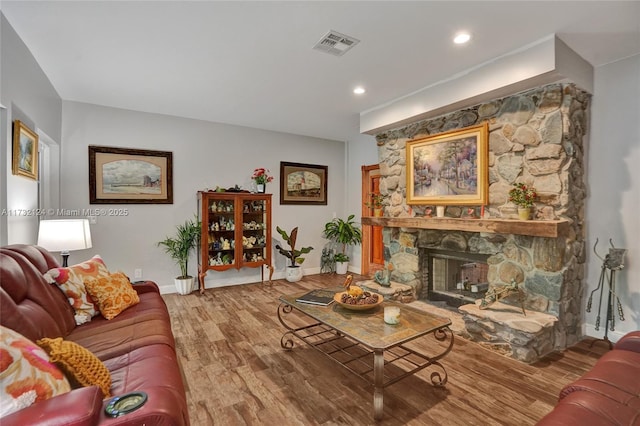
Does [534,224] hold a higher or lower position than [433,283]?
higher

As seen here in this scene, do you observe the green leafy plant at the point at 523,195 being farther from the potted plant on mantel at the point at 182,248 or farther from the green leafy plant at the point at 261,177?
the potted plant on mantel at the point at 182,248

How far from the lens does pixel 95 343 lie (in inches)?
70.1

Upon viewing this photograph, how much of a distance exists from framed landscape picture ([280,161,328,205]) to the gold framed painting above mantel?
226cm

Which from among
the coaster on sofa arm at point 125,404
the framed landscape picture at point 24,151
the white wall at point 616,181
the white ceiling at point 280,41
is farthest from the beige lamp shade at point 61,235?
the white wall at point 616,181

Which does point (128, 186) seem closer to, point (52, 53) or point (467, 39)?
point (52, 53)

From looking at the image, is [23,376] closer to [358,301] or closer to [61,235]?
[358,301]

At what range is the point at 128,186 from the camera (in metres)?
4.31

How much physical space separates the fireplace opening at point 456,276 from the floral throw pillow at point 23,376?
11.9ft

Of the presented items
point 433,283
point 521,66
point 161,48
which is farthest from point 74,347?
point 433,283

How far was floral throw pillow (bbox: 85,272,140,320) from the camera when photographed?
7.28ft

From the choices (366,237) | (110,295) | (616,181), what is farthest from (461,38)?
(366,237)

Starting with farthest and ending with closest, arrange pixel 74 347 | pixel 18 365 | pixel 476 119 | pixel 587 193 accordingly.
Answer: pixel 476 119, pixel 587 193, pixel 74 347, pixel 18 365

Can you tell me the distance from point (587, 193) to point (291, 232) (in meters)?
4.00

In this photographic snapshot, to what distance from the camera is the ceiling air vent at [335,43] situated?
2474mm
